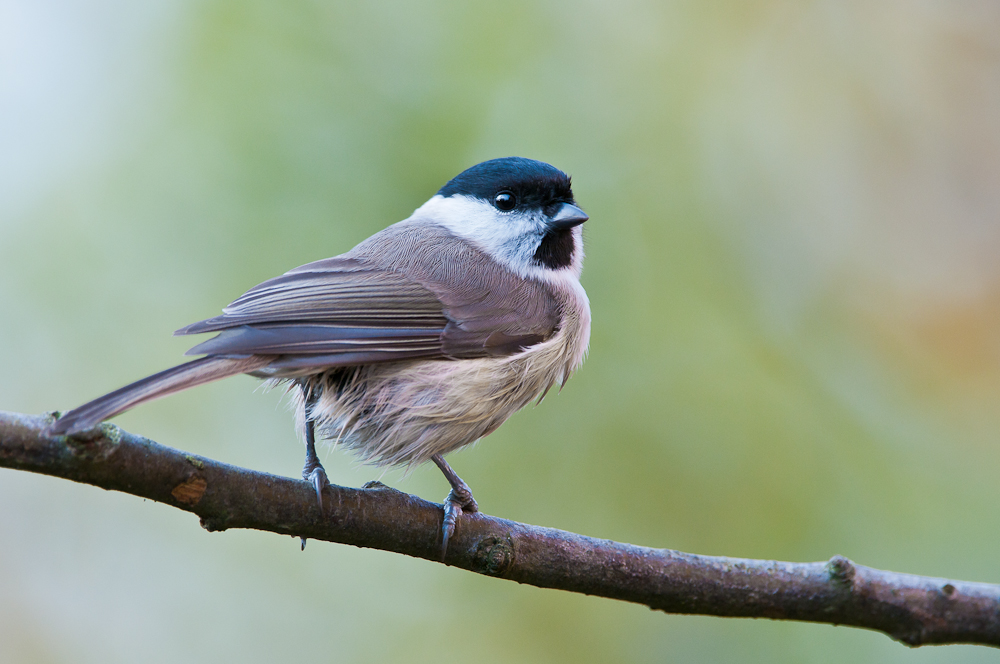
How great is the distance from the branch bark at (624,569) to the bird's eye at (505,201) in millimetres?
1360

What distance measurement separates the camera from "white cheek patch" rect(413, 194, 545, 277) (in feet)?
9.95

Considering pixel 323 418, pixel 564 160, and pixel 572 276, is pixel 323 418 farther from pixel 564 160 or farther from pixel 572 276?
pixel 564 160

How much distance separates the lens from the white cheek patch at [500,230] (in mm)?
3033

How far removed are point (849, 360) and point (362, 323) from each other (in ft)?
8.73

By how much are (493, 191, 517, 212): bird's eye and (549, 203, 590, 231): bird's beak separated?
189mm

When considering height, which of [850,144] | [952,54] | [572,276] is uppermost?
[952,54]

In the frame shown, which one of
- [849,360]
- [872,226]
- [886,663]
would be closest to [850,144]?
[872,226]

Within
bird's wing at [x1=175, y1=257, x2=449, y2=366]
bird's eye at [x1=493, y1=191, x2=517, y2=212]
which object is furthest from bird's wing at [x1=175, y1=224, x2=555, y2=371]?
bird's eye at [x1=493, y1=191, x2=517, y2=212]

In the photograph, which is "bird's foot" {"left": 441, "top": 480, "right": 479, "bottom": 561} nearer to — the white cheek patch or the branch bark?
the branch bark

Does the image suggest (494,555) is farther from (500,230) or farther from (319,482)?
(500,230)

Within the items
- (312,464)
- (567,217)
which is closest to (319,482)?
(312,464)

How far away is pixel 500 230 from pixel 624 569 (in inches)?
59.0

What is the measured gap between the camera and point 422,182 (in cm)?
Result: 357

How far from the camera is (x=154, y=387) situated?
70.0 inches
